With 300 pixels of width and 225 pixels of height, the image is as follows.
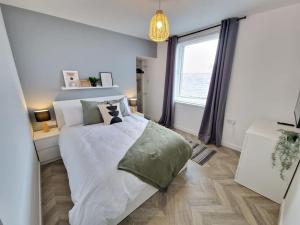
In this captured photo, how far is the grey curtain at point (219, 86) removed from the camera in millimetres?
2318

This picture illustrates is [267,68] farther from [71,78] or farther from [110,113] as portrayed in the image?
[71,78]

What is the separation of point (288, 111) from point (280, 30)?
1196 mm

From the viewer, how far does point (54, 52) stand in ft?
7.75

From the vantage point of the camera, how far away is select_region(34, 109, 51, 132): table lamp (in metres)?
2.22

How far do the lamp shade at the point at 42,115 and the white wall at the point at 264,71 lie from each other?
3334 mm

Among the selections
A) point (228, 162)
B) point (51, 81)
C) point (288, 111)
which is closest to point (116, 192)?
point (228, 162)

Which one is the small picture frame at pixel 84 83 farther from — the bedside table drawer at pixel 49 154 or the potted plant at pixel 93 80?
the bedside table drawer at pixel 49 154

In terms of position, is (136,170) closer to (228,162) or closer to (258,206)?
(258,206)

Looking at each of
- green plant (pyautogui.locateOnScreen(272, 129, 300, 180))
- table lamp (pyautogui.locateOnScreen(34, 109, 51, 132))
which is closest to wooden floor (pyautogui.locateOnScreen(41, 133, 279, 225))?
green plant (pyautogui.locateOnScreen(272, 129, 300, 180))

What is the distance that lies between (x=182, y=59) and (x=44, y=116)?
10.3ft

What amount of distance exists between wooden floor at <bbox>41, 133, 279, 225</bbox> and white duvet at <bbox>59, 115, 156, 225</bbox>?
393mm

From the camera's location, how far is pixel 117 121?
2406 millimetres

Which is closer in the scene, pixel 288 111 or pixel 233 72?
pixel 288 111

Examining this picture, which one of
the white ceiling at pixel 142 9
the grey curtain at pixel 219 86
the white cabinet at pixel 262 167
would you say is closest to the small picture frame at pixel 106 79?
the white ceiling at pixel 142 9
